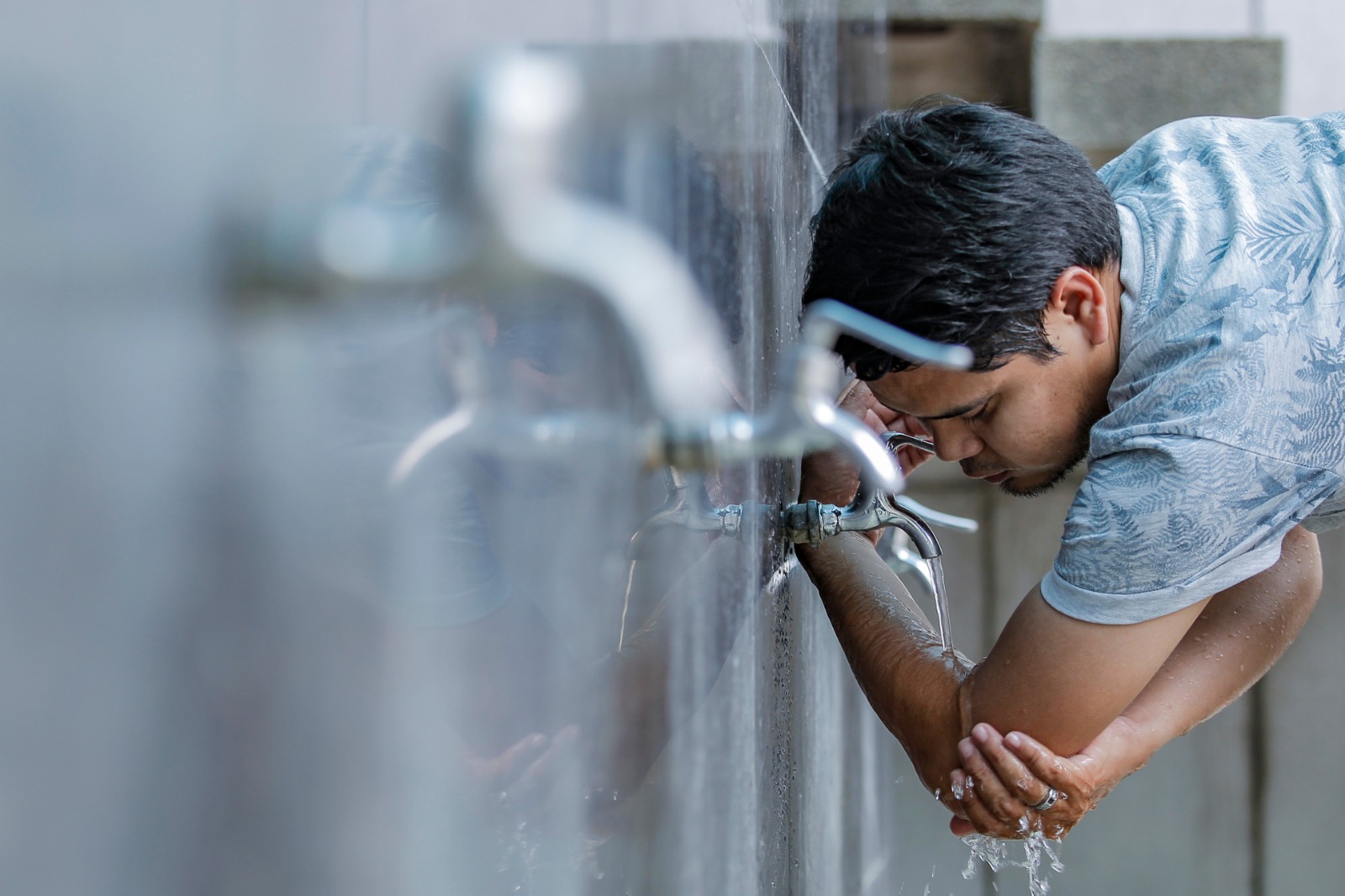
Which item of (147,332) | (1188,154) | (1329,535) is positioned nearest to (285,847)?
(147,332)

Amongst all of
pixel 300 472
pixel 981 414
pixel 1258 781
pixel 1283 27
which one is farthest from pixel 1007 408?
pixel 1283 27

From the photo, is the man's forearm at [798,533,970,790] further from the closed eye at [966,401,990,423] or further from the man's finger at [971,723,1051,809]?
the closed eye at [966,401,990,423]

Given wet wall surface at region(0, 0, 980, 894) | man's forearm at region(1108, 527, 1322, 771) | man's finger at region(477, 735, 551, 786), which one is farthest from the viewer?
man's forearm at region(1108, 527, 1322, 771)

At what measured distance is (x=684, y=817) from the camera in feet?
2.98

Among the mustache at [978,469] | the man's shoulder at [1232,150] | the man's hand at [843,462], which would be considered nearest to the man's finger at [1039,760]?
the mustache at [978,469]

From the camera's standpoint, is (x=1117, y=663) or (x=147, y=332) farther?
(x=1117, y=663)

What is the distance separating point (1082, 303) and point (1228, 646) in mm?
737

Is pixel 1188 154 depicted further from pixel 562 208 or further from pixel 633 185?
pixel 562 208

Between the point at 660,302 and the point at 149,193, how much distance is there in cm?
21

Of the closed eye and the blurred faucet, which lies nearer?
the blurred faucet

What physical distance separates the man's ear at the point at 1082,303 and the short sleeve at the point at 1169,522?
0.18 m

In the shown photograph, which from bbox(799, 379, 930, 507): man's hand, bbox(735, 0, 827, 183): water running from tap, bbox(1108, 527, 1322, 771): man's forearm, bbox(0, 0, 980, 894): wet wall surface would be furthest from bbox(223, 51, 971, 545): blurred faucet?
bbox(1108, 527, 1322, 771): man's forearm

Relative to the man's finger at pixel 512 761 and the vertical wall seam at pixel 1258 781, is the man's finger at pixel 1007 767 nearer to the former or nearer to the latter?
the man's finger at pixel 512 761

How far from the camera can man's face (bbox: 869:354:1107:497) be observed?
1406 mm
